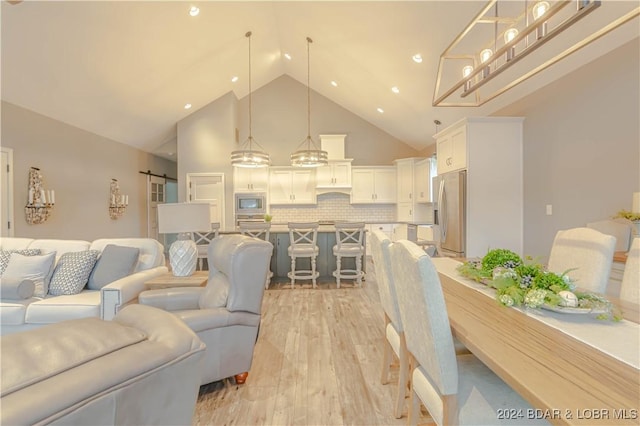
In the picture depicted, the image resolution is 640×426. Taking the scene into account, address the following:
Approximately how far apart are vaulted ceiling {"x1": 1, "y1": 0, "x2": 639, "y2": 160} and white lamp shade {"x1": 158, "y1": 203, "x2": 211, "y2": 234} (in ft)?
8.31

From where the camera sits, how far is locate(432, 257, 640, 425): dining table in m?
0.82

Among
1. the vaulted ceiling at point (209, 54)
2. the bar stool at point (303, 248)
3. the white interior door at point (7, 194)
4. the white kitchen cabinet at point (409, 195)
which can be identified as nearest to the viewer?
the vaulted ceiling at point (209, 54)

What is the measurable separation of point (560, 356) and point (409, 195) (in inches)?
263

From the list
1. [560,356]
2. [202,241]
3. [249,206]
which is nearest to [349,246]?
[202,241]

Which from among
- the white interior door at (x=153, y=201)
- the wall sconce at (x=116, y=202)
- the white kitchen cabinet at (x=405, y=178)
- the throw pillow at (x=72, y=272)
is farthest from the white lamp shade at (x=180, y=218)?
the white interior door at (x=153, y=201)

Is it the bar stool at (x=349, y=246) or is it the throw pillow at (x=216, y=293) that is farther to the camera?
the bar stool at (x=349, y=246)

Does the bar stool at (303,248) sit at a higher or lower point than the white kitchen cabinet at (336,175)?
lower

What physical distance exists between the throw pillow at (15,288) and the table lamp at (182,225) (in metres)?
1.09

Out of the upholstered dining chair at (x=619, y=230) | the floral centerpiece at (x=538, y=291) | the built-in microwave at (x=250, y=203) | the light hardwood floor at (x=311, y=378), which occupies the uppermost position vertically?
the built-in microwave at (x=250, y=203)

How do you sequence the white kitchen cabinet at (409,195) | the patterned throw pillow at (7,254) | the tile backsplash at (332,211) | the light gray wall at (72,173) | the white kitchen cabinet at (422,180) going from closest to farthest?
the patterned throw pillow at (7,254) → the light gray wall at (72,173) → the white kitchen cabinet at (422,180) → the white kitchen cabinet at (409,195) → the tile backsplash at (332,211)

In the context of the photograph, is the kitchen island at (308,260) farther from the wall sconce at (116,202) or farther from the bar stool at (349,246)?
the wall sconce at (116,202)

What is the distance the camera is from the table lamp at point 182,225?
2.91 meters

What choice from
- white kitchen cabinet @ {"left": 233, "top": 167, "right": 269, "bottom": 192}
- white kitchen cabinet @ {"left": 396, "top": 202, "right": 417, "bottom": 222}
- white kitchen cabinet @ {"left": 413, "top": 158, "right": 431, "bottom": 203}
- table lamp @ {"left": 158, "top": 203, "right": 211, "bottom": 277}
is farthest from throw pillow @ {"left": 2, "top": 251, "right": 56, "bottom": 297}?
white kitchen cabinet @ {"left": 396, "top": 202, "right": 417, "bottom": 222}

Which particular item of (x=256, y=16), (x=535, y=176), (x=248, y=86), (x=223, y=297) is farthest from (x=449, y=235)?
(x=248, y=86)
